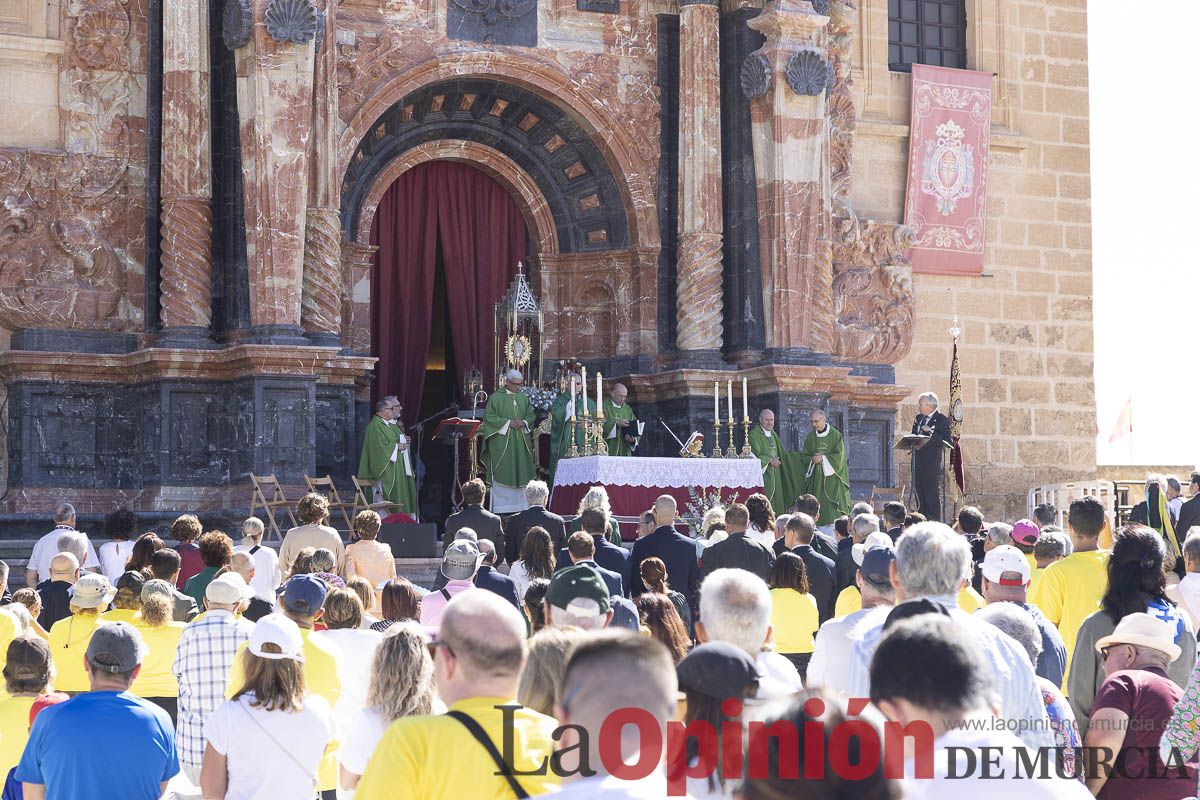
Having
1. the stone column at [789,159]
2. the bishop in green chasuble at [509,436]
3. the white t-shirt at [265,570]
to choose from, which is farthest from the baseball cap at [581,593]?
the stone column at [789,159]

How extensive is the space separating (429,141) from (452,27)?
4.73 feet

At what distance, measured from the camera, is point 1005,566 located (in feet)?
20.2

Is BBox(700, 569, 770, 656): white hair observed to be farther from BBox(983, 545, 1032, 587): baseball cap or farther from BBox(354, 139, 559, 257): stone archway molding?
BBox(354, 139, 559, 257): stone archway molding

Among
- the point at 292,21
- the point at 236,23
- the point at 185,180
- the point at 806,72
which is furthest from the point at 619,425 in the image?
the point at 236,23

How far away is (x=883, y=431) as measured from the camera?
1936 cm

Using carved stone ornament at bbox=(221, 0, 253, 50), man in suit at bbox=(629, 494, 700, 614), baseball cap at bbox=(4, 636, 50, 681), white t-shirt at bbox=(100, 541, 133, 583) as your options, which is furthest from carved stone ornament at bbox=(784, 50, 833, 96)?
baseball cap at bbox=(4, 636, 50, 681)

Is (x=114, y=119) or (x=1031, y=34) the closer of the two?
(x=114, y=119)

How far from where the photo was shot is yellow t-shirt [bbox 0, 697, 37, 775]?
563 cm

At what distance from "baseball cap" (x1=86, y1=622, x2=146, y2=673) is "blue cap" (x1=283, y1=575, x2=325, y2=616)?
1090mm


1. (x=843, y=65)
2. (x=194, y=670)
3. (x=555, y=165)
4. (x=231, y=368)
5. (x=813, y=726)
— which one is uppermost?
(x=843, y=65)

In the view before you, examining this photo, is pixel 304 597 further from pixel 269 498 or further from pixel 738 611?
pixel 269 498

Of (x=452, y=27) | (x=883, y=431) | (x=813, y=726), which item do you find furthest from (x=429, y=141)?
(x=813, y=726)

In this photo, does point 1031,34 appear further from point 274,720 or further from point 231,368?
point 274,720

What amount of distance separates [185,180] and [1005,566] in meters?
11.6
